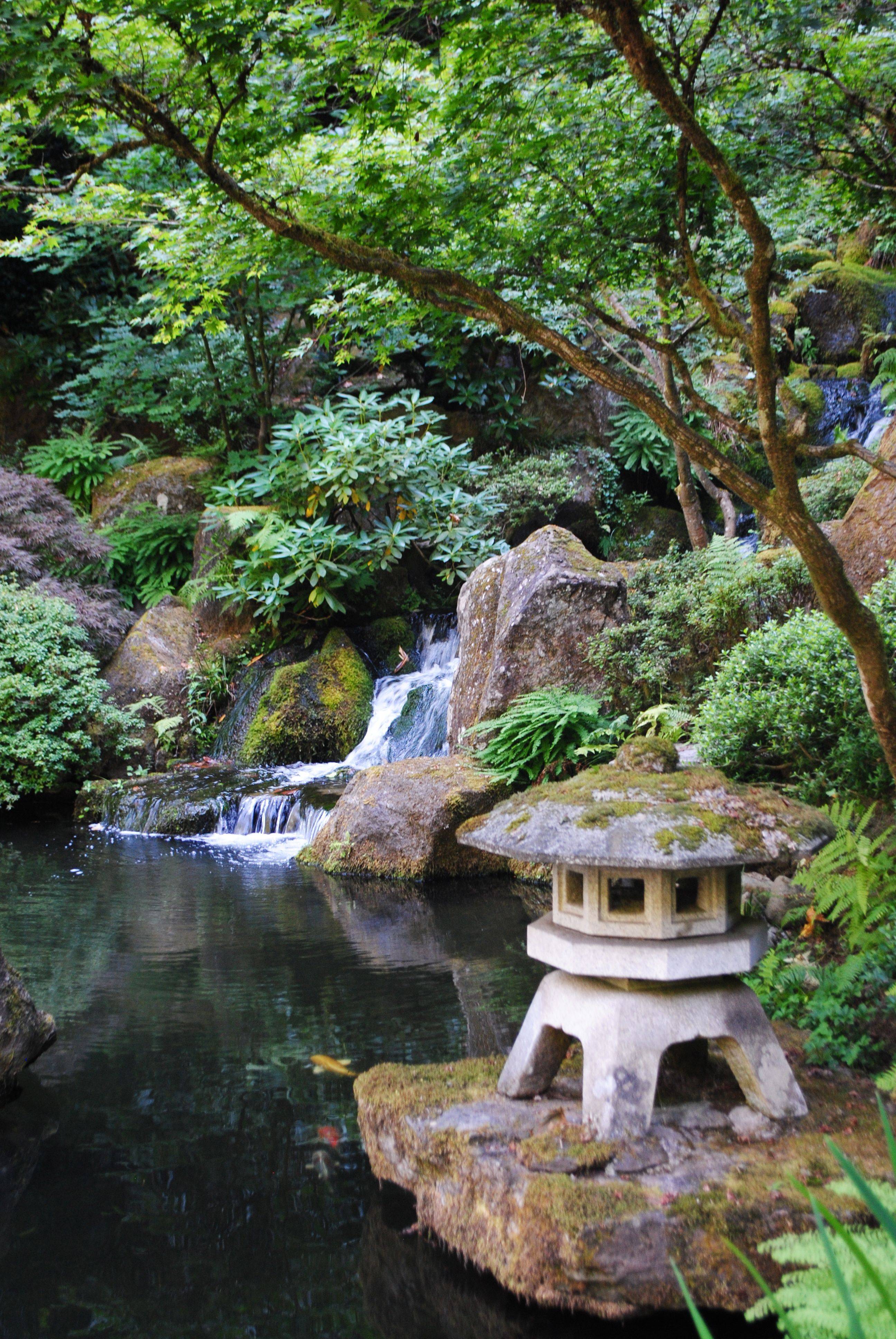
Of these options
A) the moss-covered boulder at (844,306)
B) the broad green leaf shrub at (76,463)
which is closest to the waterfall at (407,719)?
the broad green leaf shrub at (76,463)

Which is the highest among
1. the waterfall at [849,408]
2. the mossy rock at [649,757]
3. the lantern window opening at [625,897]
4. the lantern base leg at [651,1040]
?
the waterfall at [849,408]

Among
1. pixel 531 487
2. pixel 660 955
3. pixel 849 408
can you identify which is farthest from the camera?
pixel 849 408

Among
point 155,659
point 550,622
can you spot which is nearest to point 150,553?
point 155,659

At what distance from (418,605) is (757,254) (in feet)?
35.4

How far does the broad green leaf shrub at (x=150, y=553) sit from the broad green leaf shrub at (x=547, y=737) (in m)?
8.58

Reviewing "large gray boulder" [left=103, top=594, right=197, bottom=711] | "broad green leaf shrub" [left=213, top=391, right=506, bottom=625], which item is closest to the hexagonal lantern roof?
"broad green leaf shrub" [left=213, top=391, right=506, bottom=625]

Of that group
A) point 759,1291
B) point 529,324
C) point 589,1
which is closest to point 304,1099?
point 759,1291

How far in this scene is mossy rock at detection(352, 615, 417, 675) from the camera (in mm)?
13711

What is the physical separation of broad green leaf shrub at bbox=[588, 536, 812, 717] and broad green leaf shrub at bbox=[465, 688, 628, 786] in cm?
42

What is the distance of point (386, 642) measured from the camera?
13969 millimetres

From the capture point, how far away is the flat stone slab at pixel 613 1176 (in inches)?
106

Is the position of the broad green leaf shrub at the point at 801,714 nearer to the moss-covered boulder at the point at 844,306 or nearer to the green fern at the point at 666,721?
the green fern at the point at 666,721

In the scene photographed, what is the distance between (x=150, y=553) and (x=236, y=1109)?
13062 mm

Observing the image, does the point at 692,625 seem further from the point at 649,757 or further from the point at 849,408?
the point at 849,408
